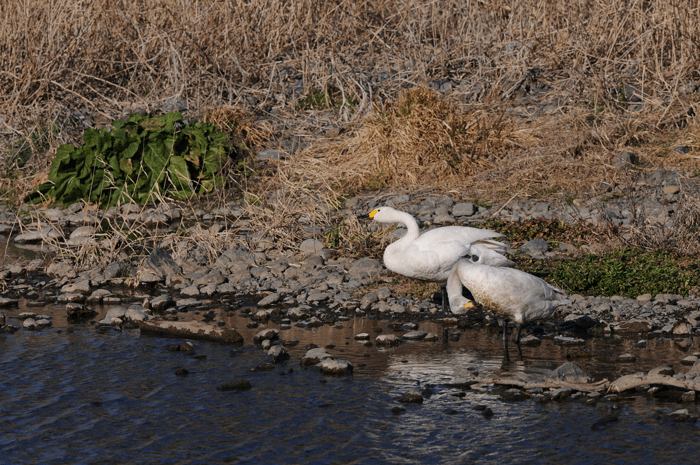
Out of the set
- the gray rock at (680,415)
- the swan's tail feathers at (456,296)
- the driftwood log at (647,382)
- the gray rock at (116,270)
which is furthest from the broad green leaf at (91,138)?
the gray rock at (680,415)

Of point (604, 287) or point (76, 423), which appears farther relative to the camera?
point (604, 287)

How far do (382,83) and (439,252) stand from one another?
25.8 ft

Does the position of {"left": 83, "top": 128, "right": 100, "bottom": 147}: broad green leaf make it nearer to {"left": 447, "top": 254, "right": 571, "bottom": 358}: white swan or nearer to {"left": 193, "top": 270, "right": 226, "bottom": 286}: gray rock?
{"left": 193, "top": 270, "right": 226, "bottom": 286}: gray rock

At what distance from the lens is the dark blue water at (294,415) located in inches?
190

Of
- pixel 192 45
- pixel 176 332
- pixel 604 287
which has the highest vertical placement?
pixel 192 45

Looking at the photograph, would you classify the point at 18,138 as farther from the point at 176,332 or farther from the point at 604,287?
the point at 604,287

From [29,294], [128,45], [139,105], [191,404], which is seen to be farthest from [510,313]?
[128,45]

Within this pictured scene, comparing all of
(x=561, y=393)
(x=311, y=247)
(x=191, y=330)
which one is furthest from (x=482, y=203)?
(x=561, y=393)

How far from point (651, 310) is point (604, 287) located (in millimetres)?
635

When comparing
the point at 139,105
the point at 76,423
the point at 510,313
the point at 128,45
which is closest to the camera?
the point at 76,423

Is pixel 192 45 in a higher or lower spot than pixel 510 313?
higher

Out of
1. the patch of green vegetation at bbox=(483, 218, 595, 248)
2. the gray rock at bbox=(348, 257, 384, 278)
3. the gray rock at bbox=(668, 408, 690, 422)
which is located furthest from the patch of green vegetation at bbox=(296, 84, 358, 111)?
the gray rock at bbox=(668, 408, 690, 422)

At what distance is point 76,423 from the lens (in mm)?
5363

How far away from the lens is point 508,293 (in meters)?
6.48
